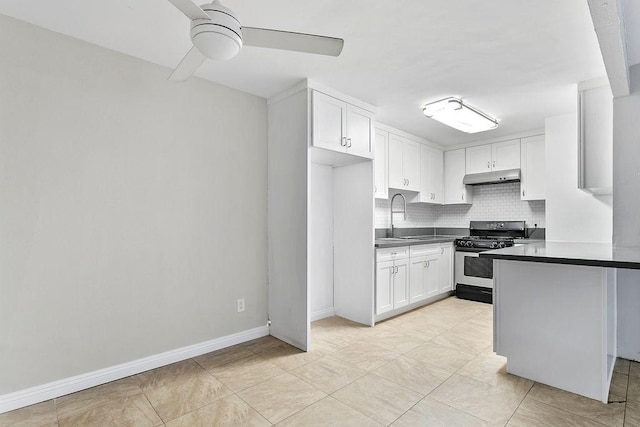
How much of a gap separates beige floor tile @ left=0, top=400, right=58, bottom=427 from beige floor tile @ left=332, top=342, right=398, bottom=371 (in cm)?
190

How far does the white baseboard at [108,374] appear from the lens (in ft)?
6.68

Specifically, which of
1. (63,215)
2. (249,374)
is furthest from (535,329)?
(63,215)

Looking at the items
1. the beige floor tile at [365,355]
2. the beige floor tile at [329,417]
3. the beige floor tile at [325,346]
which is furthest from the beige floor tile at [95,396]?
the beige floor tile at [365,355]

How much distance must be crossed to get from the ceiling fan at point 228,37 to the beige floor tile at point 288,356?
7.26ft

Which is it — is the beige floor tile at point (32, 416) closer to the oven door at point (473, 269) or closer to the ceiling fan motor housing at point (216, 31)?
the ceiling fan motor housing at point (216, 31)

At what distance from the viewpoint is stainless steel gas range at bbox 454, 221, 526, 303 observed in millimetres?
4449

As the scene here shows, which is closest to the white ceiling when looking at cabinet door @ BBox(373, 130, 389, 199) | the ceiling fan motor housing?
the ceiling fan motor housing

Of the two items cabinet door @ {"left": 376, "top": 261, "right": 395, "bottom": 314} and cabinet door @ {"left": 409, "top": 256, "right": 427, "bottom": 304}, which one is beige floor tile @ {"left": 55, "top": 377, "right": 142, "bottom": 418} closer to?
cabinet door @ {"left": 376, "top": 261, "right": 395, "bottom": 314}

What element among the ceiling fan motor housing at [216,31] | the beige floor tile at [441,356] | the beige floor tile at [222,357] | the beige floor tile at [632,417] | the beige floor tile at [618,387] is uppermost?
the ceiling fan motor housing at [216,31]

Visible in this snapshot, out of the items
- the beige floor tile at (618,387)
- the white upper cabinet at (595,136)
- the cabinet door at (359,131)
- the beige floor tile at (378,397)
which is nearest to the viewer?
the beige floor tile at (378,397)

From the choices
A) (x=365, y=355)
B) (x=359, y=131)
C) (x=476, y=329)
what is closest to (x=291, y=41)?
(x=359, y=131)

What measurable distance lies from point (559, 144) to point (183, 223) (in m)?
3.87

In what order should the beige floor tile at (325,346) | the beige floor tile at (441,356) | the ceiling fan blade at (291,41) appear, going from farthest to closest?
the beige floor tile at (325,346)
the beige floor tile at (441,356)
the ceiling fan blade at (291,41)

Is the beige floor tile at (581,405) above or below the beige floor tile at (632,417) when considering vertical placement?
below
